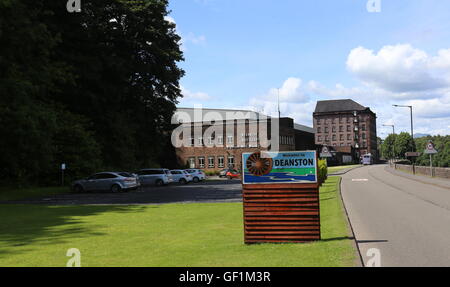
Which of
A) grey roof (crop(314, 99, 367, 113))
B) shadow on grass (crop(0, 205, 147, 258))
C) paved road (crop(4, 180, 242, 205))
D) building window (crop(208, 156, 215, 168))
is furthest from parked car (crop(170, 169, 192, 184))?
grey roof (crop(314, 99, 367, 113))

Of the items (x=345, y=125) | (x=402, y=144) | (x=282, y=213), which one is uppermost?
(x=345, y=125)

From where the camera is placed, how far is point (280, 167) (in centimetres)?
957

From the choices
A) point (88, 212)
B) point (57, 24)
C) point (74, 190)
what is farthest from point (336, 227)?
point (57, 24)

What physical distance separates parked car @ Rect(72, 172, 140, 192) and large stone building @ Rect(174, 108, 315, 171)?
40591 millimetres

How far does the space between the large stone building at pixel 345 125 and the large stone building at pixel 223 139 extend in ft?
254

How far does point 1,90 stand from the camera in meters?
26.9

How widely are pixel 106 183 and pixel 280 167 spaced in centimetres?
2504

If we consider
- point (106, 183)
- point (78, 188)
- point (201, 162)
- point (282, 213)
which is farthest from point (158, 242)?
point (201, 162)

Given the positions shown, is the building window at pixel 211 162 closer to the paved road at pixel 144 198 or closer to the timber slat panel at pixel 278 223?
the paved road at pixel 144 198

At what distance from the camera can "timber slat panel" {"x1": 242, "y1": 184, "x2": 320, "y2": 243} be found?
9.30 metres

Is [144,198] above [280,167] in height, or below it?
below

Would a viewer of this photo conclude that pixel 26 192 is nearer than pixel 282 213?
No

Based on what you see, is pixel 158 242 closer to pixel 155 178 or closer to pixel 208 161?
pixel 155 178

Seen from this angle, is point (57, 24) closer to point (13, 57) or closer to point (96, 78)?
point (96, 78)
